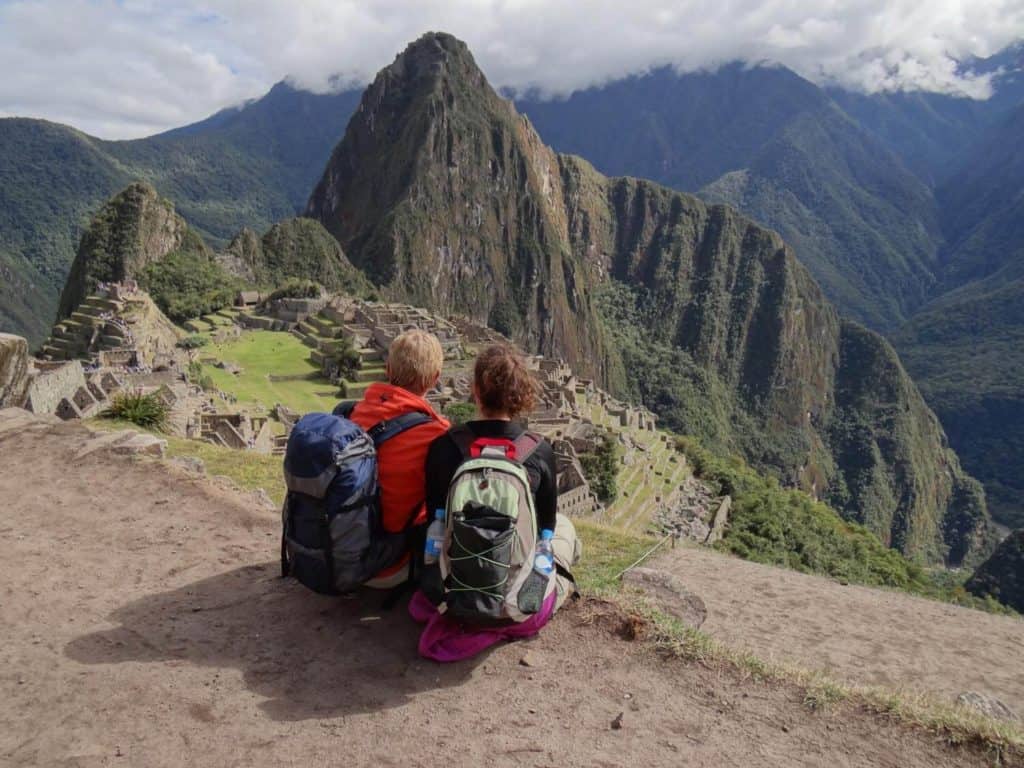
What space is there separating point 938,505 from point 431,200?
94427mm

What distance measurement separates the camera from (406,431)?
176 inches

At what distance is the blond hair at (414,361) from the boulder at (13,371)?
7.92 m

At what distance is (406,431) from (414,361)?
0.45 meters

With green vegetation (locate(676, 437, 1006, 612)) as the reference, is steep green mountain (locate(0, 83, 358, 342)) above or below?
above

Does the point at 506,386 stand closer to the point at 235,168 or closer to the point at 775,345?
the point at 775,345

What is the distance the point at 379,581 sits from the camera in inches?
187

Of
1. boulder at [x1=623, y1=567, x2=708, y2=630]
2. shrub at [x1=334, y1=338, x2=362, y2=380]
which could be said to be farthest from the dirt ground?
shrub at [x1=334, y1=338, x2=362, y2=380]

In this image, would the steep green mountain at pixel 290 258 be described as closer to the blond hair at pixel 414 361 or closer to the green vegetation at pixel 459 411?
the green vegetation at pixel 459 411

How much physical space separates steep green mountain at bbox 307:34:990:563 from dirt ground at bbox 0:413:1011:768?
4040 inches

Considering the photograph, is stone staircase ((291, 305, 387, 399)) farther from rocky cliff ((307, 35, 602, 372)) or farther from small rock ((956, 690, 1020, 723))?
rocky cliff ((307, 35, 602, 372))

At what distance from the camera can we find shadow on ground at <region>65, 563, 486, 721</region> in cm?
401

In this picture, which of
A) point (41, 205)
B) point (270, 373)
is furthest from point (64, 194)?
point (270, 373)

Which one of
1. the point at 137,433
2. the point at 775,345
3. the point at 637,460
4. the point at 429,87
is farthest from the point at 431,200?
the point at 137,433

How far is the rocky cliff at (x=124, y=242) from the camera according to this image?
201ft
